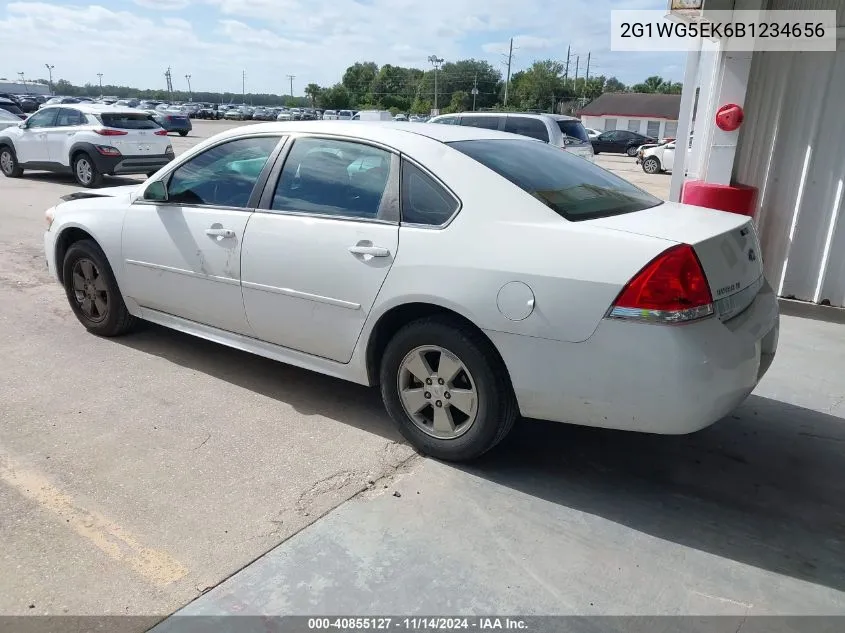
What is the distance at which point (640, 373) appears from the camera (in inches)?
108

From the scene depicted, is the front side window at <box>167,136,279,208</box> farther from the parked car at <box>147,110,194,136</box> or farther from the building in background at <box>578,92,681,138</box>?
the building in background at <box>578,92,681,138</box>

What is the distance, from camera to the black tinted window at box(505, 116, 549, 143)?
49.3 ft

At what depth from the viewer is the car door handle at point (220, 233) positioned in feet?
13.0

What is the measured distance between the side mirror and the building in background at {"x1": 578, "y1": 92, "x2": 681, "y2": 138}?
65.2m

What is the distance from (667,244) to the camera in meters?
2.77

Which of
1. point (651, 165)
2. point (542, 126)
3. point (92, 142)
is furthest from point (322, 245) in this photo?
point (651, 165)

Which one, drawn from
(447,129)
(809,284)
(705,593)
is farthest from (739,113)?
(705,593)

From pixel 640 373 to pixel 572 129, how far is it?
14.1m

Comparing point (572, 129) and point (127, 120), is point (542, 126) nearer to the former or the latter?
point (572, 129)

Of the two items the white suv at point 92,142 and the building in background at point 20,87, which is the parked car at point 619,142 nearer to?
the white suv at point 92,142

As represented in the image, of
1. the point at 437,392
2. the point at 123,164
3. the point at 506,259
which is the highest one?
the point at 506,259

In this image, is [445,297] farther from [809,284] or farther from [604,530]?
[809,284]

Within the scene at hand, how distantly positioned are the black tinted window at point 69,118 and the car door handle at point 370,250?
12723 mm

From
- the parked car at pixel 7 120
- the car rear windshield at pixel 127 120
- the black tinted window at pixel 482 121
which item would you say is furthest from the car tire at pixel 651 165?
the parked car at pixel 7 120
